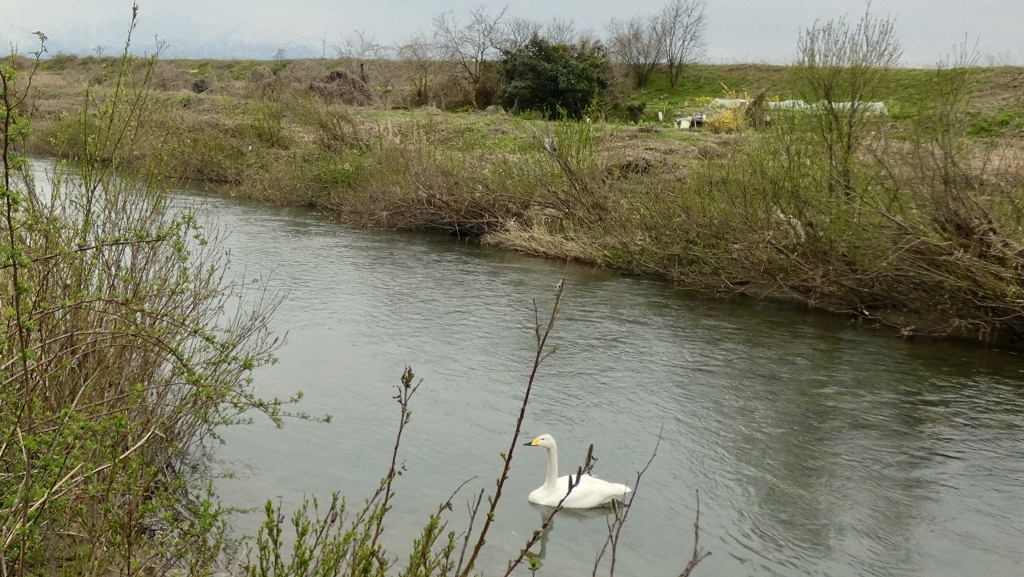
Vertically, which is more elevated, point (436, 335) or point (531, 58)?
point (531, 58)

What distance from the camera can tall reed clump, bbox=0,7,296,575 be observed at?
3480mm

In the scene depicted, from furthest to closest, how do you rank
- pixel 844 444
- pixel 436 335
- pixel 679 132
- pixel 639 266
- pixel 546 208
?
pixel 679 132 → pixel 546 208 → pixel 639 266 → pixel 436 335 → pixel 844 444

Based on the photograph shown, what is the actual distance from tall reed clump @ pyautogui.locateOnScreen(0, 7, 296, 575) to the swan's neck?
8.81ft

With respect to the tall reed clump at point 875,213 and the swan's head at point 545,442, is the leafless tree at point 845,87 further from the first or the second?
the swan's head at point 545,442

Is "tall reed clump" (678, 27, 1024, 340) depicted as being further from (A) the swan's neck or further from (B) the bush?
(B) the bush

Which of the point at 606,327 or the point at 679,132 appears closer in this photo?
the point at 606,327

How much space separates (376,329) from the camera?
13.4 meters

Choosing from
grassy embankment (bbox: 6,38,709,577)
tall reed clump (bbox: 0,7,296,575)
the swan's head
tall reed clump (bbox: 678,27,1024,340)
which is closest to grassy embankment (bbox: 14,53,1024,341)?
tall reed clump (bbox: 678,27,1024,340)

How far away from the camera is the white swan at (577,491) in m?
7.93

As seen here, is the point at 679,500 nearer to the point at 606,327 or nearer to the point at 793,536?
the point at 793,536

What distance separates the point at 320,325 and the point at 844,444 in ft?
22.9

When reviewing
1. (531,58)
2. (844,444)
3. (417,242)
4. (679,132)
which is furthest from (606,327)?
(531,58)

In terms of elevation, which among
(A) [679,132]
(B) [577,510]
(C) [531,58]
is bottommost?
(B) [577,510]

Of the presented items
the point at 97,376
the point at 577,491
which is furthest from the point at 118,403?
the point at 577,491
